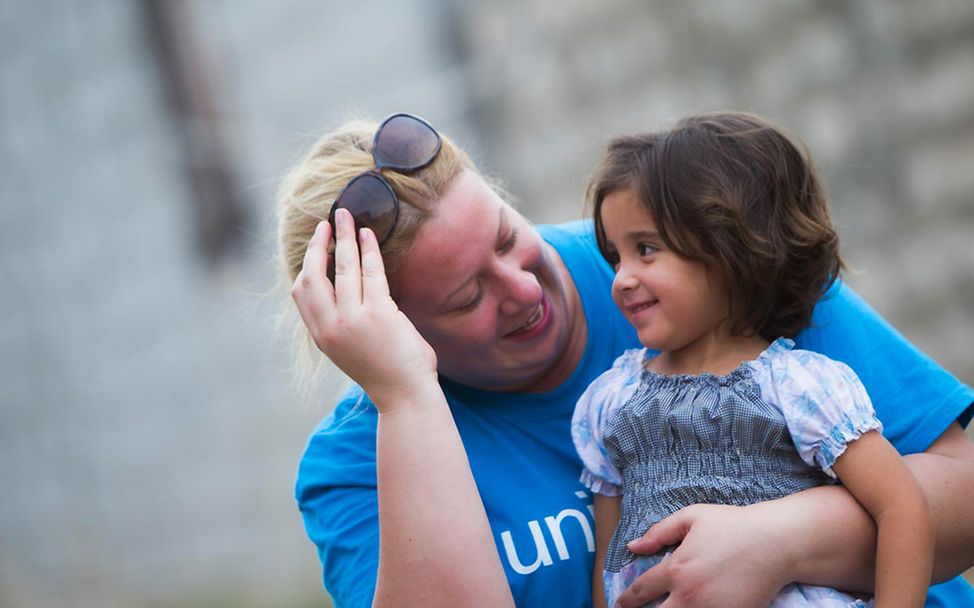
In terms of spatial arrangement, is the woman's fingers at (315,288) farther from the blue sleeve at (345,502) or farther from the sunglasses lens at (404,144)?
the blue sleeve at (345,502)

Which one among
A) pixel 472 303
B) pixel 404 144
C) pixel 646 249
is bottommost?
pixel 472 303

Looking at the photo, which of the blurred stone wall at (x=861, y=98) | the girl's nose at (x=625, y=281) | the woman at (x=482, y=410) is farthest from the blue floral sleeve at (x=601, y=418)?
the blurred stone wall at (x=861, y=98)

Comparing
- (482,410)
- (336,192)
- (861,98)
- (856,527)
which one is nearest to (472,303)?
(482,410)

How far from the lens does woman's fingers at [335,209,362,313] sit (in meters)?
2.10

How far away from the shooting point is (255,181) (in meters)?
7.25

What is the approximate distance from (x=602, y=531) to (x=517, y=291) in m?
0.53

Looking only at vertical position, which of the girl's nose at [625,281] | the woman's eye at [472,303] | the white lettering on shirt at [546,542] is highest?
the girl's nose at [625,281]

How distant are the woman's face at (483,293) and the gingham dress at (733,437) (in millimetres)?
304

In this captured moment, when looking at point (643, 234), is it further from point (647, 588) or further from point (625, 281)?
point (647, 588)

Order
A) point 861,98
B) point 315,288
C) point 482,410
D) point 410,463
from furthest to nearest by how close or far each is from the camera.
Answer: point 861,98, point 482,410, point 315,288, point 410,463

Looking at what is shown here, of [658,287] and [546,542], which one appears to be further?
[546,542]

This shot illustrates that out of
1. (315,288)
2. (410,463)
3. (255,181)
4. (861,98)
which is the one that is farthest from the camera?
(255,181)

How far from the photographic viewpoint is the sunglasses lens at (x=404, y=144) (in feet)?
7.45

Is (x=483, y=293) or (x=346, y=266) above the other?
(x=346, y=266)
